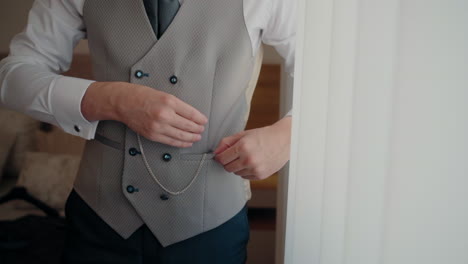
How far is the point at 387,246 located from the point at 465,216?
97 mm

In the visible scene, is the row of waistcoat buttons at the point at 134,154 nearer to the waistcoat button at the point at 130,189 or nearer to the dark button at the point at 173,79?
the waistcoat button at the point at 130,189

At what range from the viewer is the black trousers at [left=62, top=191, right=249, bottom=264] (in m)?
1.02

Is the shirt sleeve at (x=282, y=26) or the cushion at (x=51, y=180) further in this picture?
the cushion at (x=51, y=180)

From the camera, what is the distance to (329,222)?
62 cm

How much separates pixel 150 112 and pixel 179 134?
6 centimetres

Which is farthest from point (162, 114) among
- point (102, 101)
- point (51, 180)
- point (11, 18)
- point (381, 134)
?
point (11, 18)

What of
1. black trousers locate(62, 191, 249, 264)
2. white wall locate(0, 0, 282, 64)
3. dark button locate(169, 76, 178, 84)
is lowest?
black trousers locate(62, 191, 249, 264)

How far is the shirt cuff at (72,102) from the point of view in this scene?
3.20 ft

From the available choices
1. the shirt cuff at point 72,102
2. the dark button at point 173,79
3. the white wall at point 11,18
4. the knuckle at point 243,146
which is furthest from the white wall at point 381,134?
the white wall at point 11,18

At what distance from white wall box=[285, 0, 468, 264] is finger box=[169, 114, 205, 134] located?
27 cm

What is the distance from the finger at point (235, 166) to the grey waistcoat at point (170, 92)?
63 millimetres

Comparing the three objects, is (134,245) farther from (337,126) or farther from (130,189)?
(337,126)

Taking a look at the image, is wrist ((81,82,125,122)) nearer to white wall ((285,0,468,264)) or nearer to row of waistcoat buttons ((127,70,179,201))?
row of waistcoat buttons ((127,70,179,201))

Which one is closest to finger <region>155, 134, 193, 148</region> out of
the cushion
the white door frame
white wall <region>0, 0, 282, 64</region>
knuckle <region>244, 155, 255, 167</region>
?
knuckle <region>244, 155, 255, 167</region>
